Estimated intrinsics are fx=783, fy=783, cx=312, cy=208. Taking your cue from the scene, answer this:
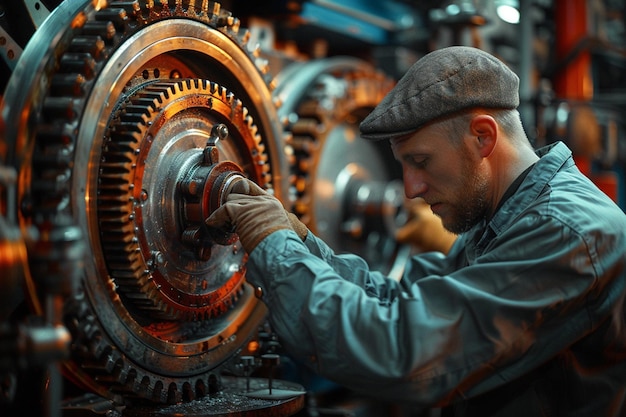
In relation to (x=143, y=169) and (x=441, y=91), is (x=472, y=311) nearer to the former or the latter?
(x=441, y=91)

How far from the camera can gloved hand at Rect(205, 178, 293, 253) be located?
1441 millimetres

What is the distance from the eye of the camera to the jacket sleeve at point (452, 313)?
4.41 ft

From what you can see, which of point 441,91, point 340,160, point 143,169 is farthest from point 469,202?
point 340,160

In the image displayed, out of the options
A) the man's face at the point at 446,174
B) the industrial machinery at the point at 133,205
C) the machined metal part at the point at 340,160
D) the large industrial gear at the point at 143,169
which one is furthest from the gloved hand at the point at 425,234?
the man's face at the point at 446,174

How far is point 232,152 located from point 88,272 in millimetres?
594

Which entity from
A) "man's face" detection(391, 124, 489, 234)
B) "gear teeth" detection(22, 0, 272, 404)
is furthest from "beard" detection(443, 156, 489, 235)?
"gear teeth" detection(22, 0, 272, 404)

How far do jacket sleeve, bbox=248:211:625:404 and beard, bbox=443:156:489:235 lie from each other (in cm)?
21

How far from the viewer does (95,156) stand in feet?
4.56

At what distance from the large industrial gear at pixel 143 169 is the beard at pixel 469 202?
0.48 m

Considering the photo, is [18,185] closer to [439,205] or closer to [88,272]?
[88,272]

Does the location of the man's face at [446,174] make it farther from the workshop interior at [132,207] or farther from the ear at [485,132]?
the workshop interior at [132,207]

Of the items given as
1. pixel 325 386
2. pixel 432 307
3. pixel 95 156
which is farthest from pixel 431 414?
pixel 95 156

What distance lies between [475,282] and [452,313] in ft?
0.25

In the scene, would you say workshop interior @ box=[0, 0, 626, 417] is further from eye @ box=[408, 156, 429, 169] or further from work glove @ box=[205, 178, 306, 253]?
eye @ box=[408, 156, 429, 169]
